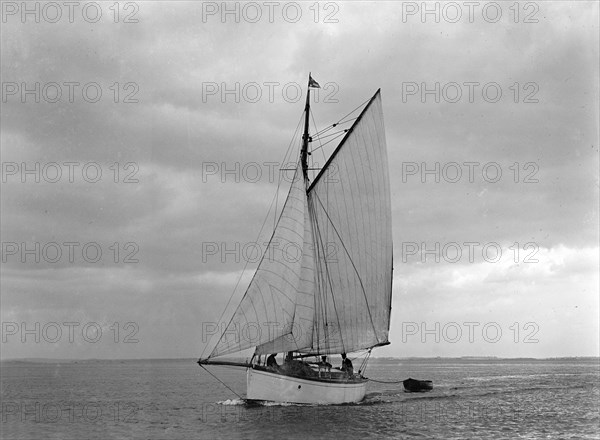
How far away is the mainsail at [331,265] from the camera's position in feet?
149

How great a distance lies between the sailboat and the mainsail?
0.23 ft

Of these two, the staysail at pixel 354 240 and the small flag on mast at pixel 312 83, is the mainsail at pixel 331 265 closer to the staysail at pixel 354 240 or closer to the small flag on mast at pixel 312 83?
the staysail at pixel 354 240

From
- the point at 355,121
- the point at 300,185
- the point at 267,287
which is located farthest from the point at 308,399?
the point at 355,121

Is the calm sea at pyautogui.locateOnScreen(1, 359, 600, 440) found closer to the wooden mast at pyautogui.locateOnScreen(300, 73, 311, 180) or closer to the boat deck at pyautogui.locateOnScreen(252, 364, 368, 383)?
the boat deck at pyautogui.locateOnScreen(252, 364, 368, 383)

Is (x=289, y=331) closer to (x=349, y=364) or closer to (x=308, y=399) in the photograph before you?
(x=308, y=399)

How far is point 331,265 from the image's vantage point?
5306cm

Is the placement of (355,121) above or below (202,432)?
above

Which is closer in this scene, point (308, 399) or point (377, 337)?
point (308, 399)

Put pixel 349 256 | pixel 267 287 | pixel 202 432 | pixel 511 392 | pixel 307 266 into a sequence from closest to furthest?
pixel 202 432 → pixel 267 287 → pixel 307 266 → pixel 349 256 → pixel 511 392

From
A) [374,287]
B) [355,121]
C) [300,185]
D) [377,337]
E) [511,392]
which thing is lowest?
[511,392]

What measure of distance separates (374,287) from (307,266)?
7.89 m

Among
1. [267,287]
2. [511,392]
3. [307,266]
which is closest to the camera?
[267,287]

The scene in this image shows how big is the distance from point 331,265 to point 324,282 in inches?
55.2

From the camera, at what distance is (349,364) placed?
2126 inches
